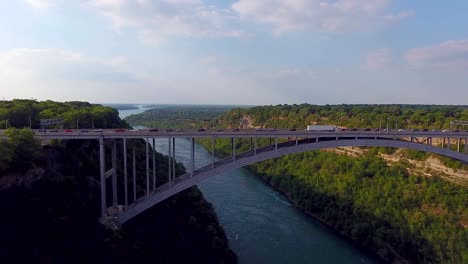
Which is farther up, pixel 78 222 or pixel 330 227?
pixel 78 222

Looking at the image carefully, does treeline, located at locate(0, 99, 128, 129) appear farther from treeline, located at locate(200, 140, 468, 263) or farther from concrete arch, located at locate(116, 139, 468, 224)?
treeline, located at locate(200, 140, 468, 263)

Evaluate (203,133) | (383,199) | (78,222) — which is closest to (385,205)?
(383,199)

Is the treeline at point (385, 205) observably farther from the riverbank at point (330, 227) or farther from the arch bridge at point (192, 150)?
the arch bridge at point (192, 150)

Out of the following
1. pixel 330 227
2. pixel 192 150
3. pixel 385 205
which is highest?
pixel 192 150

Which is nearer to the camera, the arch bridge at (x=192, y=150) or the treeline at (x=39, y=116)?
the arch bridge at (x=192, y=150)

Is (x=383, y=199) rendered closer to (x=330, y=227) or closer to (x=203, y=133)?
(x=330, y=227)

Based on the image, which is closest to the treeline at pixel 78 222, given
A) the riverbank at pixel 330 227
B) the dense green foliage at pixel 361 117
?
the riverbank at pixel 330 227
